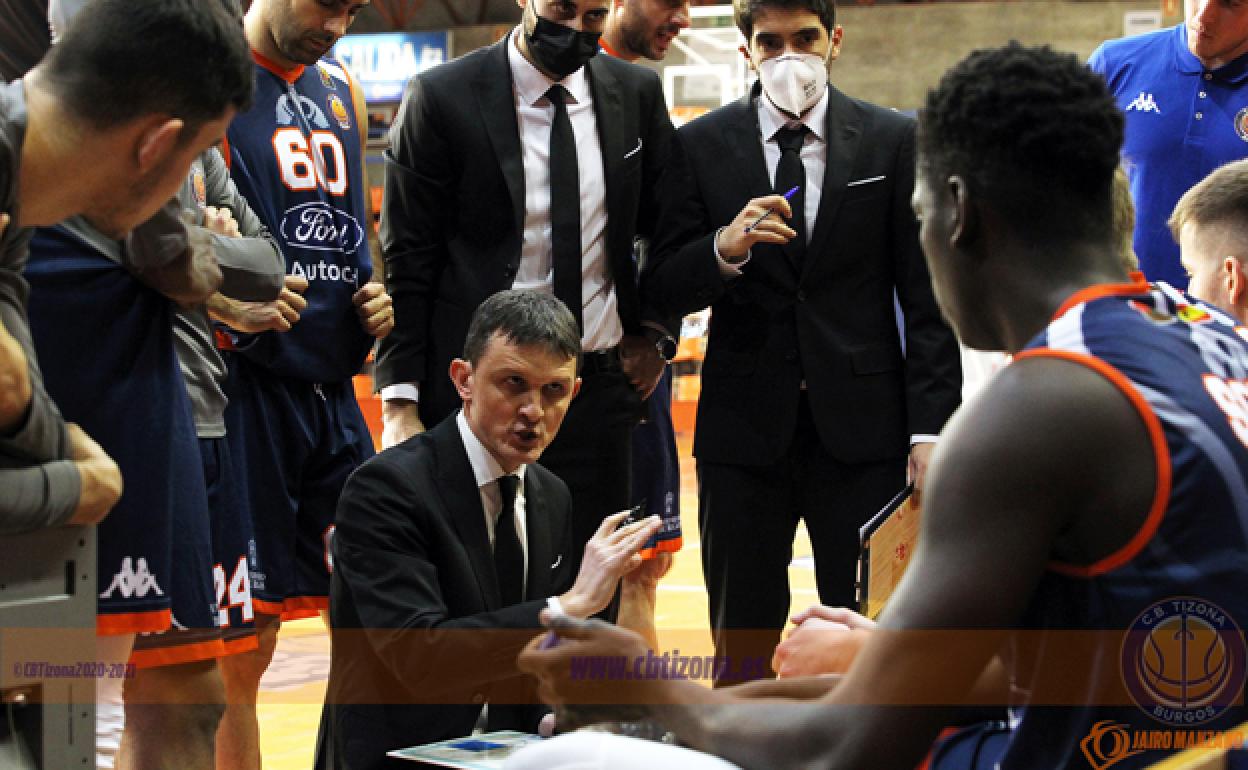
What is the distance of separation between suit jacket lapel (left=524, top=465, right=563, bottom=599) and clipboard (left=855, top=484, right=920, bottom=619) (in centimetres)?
65

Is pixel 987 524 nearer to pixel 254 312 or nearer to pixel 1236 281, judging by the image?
pixel 1236 281

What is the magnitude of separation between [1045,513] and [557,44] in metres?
2.35

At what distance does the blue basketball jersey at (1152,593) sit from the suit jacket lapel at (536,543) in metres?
1.44

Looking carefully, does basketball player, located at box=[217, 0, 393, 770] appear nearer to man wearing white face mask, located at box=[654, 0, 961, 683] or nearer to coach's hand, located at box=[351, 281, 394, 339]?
coach's hand, located at box=[351, 281, 394, 339]

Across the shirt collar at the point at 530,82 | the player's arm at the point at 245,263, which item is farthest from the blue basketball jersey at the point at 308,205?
the shirt collar at the point at 530,82

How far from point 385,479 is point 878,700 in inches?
56.4

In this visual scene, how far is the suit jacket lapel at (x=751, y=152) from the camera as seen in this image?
361cm

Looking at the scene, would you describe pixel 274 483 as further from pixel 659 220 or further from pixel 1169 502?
pixel 1169 502

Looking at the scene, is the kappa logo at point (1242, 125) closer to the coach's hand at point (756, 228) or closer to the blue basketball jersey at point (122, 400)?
the coach's hand at point (756, 228)

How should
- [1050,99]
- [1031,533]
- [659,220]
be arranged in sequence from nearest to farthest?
[1031,533] → [1050,99] → [659,220]

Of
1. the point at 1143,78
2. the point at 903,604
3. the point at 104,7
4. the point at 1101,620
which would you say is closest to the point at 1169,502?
the point at 1101,620

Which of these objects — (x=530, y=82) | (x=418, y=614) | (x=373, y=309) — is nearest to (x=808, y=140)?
(x=530, y=82)

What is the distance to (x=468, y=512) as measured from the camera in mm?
2830

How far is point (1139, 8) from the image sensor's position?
1716cm
